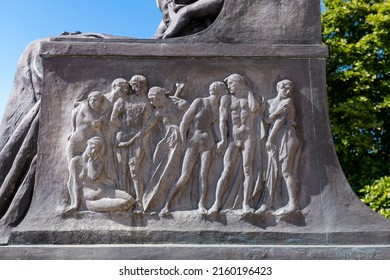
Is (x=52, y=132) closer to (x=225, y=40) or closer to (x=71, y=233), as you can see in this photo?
(x=71, y=233)

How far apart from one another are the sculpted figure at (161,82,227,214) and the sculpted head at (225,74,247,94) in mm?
64

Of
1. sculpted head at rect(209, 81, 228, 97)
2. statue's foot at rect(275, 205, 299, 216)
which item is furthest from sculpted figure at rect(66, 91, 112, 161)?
statue's foot at rect(275, 205, 299, 216)

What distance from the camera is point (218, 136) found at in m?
4.50

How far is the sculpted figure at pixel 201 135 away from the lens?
4.37 m

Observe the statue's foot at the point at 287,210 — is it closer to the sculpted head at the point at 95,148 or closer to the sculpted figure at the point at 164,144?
the sculpted figure at the point at 164,144

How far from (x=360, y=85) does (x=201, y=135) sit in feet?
32.2

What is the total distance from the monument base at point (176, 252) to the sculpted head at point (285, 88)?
141 cm

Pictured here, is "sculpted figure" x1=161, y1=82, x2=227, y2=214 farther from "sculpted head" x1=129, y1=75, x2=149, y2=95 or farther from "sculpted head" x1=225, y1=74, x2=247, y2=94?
"sculpted head" x1=129, y1=75, x2=149, y2=95

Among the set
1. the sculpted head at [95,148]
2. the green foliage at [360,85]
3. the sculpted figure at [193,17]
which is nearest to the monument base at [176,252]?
the sculpted head at [95,148]

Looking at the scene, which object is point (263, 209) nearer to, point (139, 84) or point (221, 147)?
point (221, 147)

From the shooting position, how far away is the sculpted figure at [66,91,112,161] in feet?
14.5

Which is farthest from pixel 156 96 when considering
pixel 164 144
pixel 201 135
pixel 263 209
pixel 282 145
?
pixel 263 209

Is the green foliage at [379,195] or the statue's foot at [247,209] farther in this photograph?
the green foliage at [379,195]
